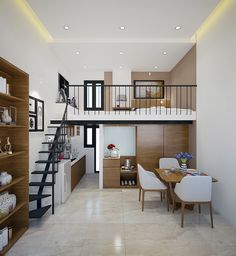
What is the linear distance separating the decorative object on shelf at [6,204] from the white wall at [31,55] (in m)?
1.52

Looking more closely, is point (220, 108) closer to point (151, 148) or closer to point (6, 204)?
point (151, 148)

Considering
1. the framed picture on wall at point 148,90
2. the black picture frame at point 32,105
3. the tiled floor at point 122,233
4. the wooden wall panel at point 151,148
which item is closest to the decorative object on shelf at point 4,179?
the tiled floor at point 122,233

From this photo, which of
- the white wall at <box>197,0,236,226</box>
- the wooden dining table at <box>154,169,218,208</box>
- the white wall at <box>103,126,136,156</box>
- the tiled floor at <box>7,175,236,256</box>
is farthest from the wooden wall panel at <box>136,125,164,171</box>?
the tiled floor at <box>7,175,236,256</box>

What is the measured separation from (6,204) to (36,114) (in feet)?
8.36

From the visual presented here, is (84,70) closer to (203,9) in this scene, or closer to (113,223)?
(203,9)

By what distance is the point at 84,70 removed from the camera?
347 inches

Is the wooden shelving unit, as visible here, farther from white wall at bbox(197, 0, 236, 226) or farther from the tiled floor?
white wall at bbox(197, 0, 236, 226)

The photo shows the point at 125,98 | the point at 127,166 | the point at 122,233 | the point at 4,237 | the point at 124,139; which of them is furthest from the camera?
the point at 125,98

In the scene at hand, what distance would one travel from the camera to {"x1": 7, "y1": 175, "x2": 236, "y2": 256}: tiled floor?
9.78 ft

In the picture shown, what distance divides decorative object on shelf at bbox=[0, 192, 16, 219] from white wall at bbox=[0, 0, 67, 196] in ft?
4.98

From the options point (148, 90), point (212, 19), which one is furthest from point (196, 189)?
point (148, 90)

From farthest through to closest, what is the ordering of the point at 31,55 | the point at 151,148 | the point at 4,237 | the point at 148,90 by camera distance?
the point at 148,90, the point at 151,148, the point at 31,55, the point at 4,237

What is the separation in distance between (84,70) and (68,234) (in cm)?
683

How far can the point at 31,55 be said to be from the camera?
192 inches
